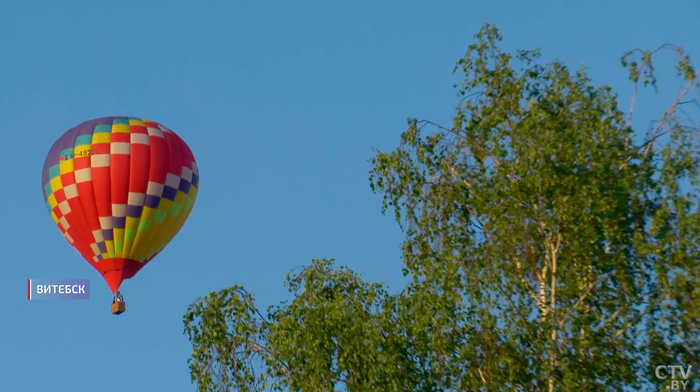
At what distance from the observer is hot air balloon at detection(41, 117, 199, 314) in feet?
183

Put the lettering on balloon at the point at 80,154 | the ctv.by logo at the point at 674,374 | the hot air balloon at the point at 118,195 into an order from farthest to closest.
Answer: the lettering on balloon at the point at 80,154 < the hot air balloon at the point at 118,195 < the ctv.by logo at the point at 674,374

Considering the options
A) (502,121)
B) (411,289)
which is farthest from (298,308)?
(502,121)

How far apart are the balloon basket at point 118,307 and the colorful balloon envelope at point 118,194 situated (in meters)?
0.53

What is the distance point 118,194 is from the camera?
2195 inches

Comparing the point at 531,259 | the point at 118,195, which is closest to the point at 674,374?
the point at 531,259

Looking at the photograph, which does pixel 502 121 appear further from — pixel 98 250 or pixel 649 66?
pixel 98 250

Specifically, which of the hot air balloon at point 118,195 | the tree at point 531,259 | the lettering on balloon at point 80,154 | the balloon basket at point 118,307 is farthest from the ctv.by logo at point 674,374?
the lettering on balloon at point 80,154

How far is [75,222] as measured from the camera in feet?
185

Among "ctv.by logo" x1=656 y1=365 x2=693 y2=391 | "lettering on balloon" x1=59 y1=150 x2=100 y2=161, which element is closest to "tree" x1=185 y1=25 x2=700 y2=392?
"ctv.by logo" x1=656 y1=365 x2=693 y2=391

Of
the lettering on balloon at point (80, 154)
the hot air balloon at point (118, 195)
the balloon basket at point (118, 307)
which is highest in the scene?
the lettering on balloon at point (80, 154)

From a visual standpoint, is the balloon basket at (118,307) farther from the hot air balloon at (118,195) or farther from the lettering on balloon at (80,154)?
the lettering on balloon at (80,154)

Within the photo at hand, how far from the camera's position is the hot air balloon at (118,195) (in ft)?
183

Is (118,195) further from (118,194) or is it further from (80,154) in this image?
(80,154)

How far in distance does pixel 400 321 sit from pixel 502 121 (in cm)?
488
